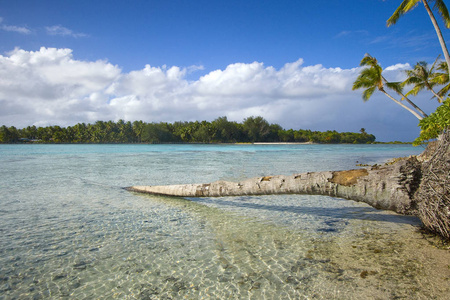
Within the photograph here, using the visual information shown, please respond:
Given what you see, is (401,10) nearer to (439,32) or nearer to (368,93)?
(439,32)

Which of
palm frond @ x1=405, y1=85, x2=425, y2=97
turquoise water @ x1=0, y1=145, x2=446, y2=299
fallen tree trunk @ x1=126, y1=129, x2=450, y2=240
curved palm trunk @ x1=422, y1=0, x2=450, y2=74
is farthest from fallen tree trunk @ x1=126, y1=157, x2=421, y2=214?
palm frond @ x1=405, y1=85, x2=425, y2=97

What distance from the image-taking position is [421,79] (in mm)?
28469

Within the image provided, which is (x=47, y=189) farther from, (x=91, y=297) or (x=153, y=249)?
(x=91, y=297)

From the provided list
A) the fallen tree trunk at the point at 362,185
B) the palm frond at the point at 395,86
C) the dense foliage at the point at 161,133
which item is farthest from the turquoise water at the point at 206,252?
the dense foliage at the point at 161,133

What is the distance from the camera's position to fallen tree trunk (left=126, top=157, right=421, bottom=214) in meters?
4.48

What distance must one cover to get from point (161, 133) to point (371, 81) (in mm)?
131489

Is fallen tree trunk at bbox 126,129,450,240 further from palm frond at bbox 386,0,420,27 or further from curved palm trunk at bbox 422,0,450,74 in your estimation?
palm frond at bbox 386,0,420,27

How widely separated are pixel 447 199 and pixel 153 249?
16.1 feet

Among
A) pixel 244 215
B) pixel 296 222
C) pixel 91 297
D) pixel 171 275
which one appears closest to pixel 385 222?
pixel 296 222

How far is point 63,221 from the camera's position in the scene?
19.6 ft

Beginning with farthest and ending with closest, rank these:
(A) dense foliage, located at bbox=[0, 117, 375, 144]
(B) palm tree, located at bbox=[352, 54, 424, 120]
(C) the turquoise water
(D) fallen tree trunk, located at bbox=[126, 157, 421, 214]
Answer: (A) dense foliage, located at bbox=[0, 117, 375, 144] < (B) palm tree, located at bbox=[352, 54, 424, 120] < (D) fallen tree trunk, located at bbox=[126, 157, 421, 214] < (C) the turquoise water

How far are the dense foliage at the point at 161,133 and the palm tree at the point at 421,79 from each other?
4575 inches

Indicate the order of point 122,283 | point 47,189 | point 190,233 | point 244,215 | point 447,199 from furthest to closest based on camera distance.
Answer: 1. point 47,189
2. point 244,215
3. point 190,233
4. point 447,199
5. point 122,283

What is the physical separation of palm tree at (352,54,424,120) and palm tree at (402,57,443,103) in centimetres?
174
